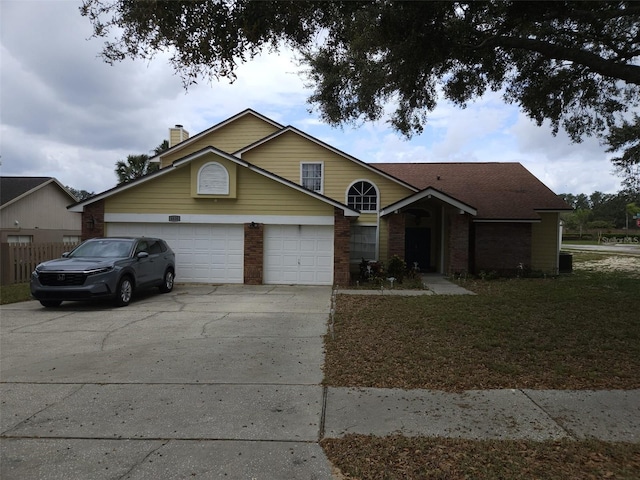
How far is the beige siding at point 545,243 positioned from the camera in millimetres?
19500

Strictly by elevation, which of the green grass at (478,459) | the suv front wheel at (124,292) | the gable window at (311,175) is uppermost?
the gable window at (311,175)

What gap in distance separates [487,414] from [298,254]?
11114 mm

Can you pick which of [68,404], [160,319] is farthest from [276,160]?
[68,404]

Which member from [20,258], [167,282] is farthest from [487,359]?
[20,258]

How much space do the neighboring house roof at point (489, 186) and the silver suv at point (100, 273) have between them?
442 inches

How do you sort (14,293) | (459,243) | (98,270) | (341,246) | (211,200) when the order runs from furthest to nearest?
(459,243), (211,200), (341,246), (14,293), (98,270)

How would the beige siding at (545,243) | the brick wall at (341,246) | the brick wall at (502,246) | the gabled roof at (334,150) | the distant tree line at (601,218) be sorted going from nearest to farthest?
the brick wall at (341,246) → the gabled roof at (334,150) → the brick wall at (502,246) → the beige siding at (545,243) → the distant tree line at (601,218)

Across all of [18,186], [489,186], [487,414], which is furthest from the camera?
[18,186]

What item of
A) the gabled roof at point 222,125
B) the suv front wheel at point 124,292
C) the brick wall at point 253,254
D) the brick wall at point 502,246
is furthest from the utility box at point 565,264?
the suv front wheel at point 124,292

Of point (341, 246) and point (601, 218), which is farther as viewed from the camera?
point (601, 218)

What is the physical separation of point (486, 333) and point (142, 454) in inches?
225

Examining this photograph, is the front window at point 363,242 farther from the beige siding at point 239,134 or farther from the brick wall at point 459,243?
the beige siding at point 239,134

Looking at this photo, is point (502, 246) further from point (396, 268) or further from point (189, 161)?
point (189, 161)

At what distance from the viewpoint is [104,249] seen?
457 inches
